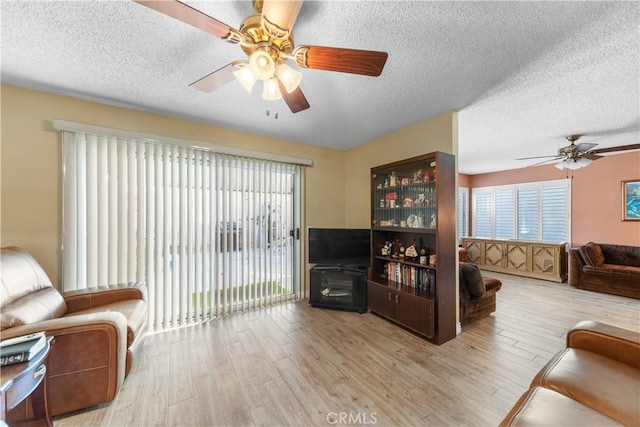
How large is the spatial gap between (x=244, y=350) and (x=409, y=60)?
2.95 meters

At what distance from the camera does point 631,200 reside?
13.4 feet

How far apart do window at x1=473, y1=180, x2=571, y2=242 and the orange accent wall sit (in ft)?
0.46

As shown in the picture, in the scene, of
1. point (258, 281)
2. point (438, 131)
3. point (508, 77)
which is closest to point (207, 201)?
point (258, 281)

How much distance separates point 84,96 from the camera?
2305 mm

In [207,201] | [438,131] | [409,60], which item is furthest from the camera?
[207,201]

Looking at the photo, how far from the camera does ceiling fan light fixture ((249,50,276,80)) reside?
1.26m

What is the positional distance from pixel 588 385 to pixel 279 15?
7.59ft

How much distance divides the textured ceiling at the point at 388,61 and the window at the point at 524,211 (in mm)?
2447

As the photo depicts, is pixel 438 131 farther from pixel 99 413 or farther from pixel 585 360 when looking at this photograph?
pixel 99 413

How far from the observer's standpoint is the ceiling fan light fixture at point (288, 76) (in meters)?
1.37

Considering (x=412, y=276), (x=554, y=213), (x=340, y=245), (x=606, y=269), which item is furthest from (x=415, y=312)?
(x=554, y=213)

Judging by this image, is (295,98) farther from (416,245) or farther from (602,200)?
(602,200)

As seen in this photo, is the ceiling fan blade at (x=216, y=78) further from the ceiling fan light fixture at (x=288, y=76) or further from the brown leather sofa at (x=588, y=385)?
the brown leather sofa at (x=588, y=385)

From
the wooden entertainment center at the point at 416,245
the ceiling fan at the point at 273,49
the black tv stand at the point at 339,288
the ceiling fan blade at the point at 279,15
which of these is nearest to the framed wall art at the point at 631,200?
the wooden entertainment center at the point at 416,245
